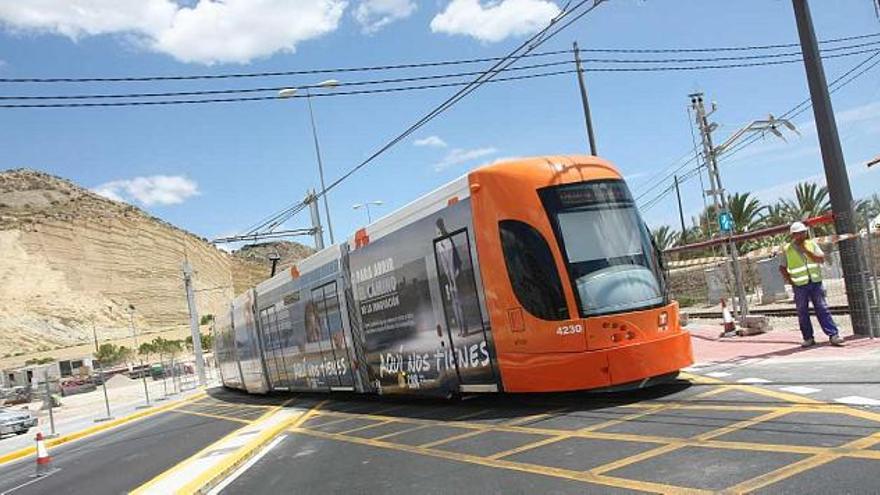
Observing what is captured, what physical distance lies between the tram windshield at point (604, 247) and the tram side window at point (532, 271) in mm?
224

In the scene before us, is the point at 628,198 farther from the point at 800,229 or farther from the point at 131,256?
the point at 131,256

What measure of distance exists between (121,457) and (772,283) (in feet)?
72.9

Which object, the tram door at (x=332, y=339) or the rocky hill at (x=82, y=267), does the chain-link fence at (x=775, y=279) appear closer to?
the tram door at (x=332, y=339)

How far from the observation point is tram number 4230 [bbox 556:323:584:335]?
31.4ft

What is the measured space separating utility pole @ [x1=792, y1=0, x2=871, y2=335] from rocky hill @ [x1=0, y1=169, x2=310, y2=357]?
92.9 metres

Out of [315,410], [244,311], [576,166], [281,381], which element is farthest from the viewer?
[244,311]

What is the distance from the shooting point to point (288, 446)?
11234 millimetres

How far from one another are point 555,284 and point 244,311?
16.8 m

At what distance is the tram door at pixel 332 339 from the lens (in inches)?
616

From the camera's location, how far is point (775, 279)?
2783 centimetres

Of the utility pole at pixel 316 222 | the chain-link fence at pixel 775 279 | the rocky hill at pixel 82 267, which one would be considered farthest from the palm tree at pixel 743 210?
the rocky hill at pixel 82 267

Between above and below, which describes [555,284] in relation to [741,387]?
above

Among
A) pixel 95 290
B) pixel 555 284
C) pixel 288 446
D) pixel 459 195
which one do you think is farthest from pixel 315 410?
pixel 95 290

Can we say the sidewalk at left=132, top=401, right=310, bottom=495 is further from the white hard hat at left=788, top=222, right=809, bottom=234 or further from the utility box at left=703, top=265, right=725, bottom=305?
the utility box at left=703, top=265, right=725, bottom=305
